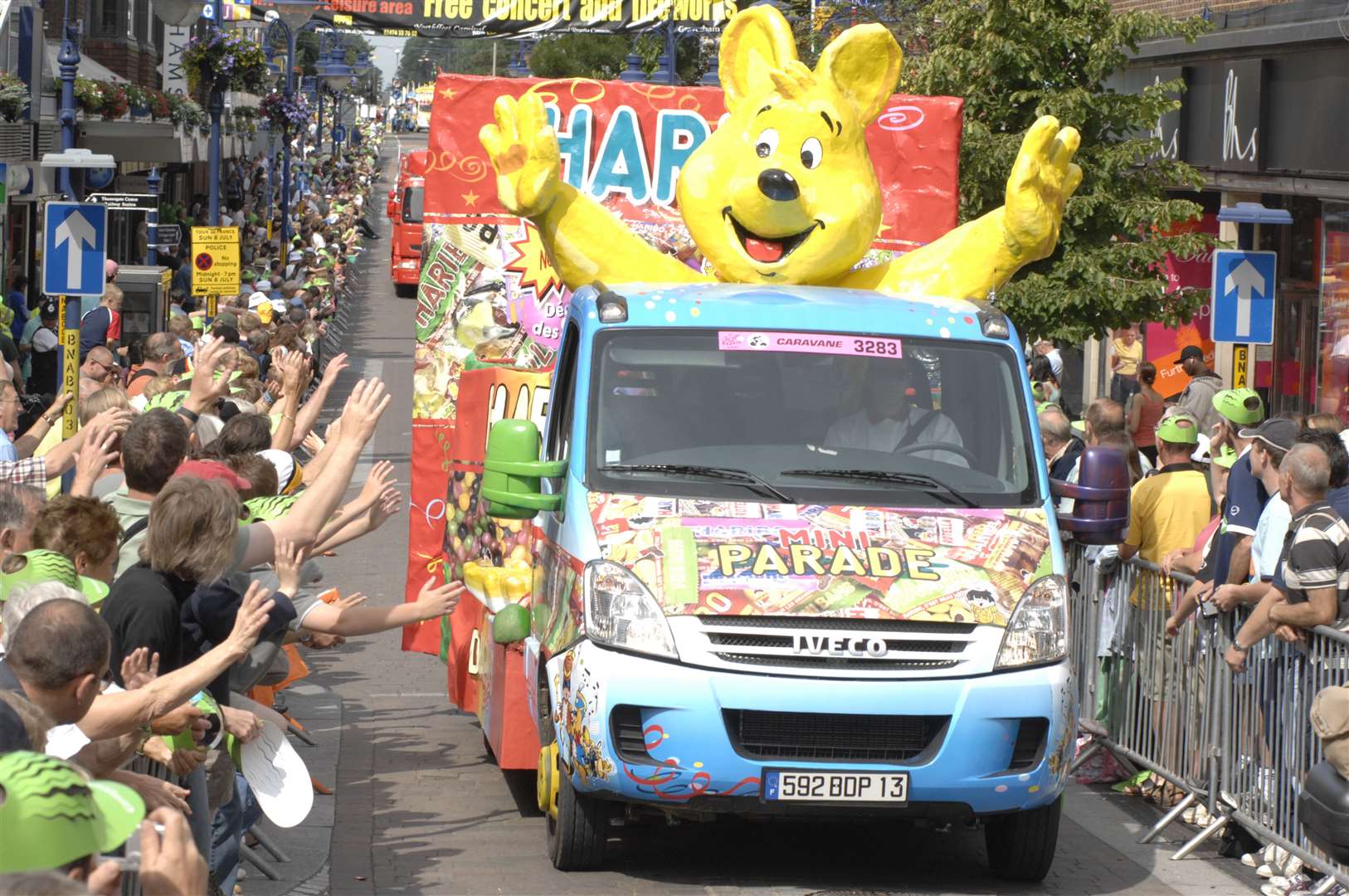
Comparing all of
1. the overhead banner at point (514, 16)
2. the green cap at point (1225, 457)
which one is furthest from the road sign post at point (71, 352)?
the overhead banner at point (514, 16)

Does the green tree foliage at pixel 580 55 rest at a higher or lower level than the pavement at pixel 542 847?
higher

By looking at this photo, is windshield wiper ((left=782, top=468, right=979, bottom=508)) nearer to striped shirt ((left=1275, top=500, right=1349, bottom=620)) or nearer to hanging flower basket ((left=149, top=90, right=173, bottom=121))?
striped shirt ((left=1275, top=500, right=1349, bottom=620))

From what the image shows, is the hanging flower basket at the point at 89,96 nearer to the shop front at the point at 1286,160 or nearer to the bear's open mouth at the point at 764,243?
the shop front at the point at 1286,160

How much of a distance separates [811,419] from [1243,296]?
7.74 metres

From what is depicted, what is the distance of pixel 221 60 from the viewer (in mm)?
26172

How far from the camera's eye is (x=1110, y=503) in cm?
817

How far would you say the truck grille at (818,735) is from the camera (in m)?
7.47

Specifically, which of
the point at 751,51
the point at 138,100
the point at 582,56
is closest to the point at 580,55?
the point at 582,56

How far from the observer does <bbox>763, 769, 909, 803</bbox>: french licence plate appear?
7.45 metres

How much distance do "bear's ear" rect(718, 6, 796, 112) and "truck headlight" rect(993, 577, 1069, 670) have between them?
3.54 m

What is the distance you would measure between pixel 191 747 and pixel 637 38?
131 feet

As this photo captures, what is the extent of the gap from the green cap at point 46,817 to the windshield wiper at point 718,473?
16.6ft

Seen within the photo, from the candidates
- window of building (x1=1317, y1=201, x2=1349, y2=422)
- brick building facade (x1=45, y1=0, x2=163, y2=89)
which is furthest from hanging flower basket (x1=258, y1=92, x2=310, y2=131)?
window of building (x1=1317, y1=201, x2=1349, y2=422)

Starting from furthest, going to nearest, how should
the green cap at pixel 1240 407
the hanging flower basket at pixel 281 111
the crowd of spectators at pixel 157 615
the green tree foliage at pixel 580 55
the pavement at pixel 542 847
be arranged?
the green tree foliage at pixel 580 55 < the hanging flower basket at pixel 281 111 < the green cap at pixel 1240 407 < the pavement at pixel 542 847 < the crowd of spectators at pixel 157 615
